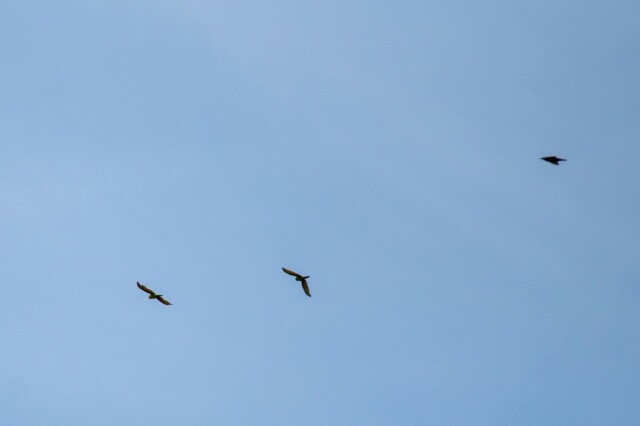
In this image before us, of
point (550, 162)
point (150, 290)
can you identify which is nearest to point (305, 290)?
point (150, 290)

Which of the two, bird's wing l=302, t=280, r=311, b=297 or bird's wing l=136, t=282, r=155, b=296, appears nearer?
bird's wing l=302, t=280, r=311, b=297

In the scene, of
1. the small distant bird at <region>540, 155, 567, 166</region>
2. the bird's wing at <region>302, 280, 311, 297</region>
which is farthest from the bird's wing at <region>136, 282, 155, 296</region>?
the small distant bird at <region>540, 155, 567, 166</region>

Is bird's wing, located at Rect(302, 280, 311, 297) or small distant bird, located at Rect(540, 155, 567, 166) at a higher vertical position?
small distant bird, located at Rect(540, 155, 567, 166)

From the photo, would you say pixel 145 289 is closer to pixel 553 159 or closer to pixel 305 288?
pixel 305 288

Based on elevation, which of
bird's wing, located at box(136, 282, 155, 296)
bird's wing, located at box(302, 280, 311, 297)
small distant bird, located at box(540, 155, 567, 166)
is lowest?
bird's wing, located at box(136, 282, 155, 296)

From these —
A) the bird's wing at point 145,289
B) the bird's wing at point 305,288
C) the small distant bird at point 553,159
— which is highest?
the small distant bird at point 553,159

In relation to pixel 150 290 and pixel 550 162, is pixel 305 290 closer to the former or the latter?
pixel 150 290

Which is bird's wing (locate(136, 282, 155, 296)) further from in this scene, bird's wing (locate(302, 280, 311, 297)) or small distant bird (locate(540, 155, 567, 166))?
small distant bird (locate(540, 155, 567, 166))

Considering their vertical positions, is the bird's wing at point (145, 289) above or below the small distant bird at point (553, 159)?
below

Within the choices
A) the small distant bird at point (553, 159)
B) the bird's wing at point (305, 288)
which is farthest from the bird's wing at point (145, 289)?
the small distant bird at point (553, 159)

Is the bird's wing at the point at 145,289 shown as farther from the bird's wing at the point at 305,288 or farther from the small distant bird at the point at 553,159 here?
the small distant bird at the point at 553,159

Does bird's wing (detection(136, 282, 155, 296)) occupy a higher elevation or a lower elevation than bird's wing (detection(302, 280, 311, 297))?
lower

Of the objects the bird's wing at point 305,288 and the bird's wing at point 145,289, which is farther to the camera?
the bird's wing at point 145,289

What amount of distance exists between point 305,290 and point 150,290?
21.2 metres
